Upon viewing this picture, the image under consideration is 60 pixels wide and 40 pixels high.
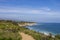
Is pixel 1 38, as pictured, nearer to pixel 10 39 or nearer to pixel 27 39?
pixel 10 39

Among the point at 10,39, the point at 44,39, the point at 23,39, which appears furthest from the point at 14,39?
the point at 44,39

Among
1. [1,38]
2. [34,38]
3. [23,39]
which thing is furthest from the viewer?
[34,38]

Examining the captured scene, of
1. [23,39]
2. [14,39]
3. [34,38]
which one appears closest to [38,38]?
[34,38]

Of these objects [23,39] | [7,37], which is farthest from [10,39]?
[23,39]

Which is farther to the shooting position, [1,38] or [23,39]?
[23,39]

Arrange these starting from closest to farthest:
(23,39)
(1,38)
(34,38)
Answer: (1,38), (23,39), (34,38)

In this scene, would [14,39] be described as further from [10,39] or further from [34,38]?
[34,38]

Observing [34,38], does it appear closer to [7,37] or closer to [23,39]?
[23,39]

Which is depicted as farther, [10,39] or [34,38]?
[34,38]
